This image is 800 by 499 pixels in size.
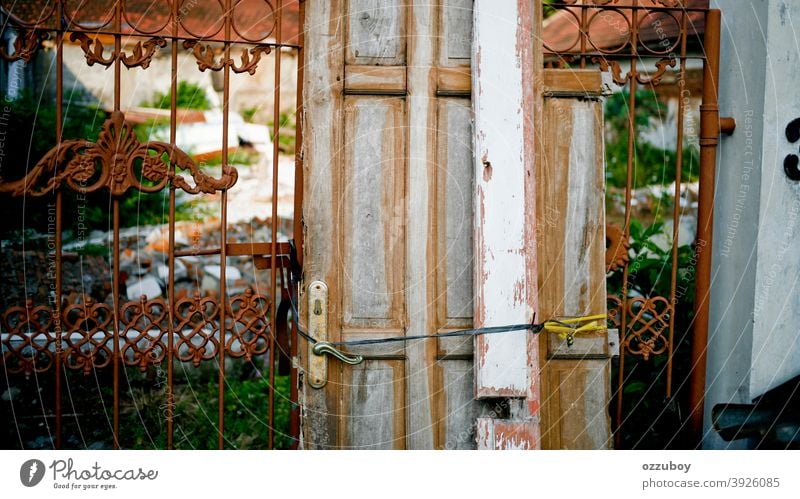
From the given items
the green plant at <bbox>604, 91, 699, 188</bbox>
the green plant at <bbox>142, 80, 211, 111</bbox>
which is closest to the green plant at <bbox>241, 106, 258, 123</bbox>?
the green plant at <bbox>142, 80, 211, 111</bbox>

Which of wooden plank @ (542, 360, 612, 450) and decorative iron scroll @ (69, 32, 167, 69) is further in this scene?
wooden plank @ (542, 360, 612, 450)

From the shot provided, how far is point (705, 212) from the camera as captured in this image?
3.08 meters

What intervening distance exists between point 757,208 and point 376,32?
165 centimetres

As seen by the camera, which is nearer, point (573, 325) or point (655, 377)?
point (573, 325)

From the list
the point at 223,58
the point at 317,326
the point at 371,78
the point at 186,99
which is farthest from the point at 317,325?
the point at 186,99

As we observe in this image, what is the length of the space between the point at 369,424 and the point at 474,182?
0.96 meters

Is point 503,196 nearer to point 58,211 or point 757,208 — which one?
point 757,208

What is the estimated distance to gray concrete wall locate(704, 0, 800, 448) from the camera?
9.79 ft

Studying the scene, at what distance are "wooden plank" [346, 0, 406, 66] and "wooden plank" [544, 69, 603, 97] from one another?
558 millimetres

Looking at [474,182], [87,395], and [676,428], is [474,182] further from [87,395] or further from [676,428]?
[87,395]

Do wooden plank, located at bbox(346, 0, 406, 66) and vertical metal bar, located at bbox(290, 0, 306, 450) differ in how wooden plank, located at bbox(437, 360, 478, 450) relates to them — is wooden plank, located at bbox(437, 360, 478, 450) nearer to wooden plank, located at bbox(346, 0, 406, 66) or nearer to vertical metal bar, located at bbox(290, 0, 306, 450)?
vertical metal bar, located at bbox(290, 0, 306, 450)

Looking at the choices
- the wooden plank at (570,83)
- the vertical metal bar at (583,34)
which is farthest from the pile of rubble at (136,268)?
the vertical metal bar at (583,34)
